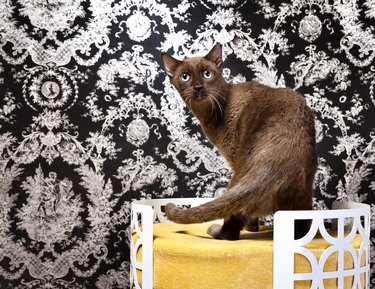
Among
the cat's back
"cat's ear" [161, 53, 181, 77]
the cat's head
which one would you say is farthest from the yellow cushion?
"cat's ear" [161, 53, 181, 77]

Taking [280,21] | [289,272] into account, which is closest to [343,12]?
[280,21]

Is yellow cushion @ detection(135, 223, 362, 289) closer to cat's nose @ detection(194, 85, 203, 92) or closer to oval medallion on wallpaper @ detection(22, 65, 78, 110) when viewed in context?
cat's nose @ detection(194, 85, 203, 92)

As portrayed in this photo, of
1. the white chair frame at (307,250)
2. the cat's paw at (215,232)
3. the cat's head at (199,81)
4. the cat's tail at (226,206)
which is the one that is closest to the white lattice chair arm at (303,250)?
the white chair frame at (307,250)

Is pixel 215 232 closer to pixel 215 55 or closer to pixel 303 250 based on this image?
pixel 303 250

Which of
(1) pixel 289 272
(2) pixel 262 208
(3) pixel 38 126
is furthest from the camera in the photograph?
(3) pixel 38 126

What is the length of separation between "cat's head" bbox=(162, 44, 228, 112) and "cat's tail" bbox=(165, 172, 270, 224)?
0.29 metres

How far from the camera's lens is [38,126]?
185 cm

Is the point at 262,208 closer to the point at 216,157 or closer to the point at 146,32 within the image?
the point at 216,157

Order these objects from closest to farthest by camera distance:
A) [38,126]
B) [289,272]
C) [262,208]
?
[289,272] < [262,208] < [38,126]

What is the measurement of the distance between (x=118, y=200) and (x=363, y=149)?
908 millimetres

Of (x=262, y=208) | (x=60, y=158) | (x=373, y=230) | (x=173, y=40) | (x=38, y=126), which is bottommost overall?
(x=373, y=230)

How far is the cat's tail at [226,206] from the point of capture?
52.5 inches

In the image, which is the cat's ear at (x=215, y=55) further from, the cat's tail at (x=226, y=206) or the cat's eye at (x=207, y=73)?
the cat's tail at (x=226, y=206)

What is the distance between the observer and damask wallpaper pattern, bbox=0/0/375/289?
1838 millimetres
